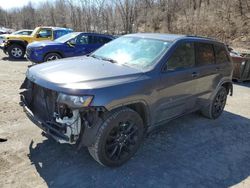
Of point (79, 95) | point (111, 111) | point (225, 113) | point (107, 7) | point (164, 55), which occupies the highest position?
point (107, 7)

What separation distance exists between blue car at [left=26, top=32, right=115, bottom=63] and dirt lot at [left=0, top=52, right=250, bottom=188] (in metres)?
5.26

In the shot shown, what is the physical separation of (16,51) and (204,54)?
1100cm

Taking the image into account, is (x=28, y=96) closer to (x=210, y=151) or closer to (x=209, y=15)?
(x=210, y=151)

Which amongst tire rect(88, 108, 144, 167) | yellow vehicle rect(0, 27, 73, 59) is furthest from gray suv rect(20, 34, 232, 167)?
yellow vehicle rect(0, 27, 73, 59)

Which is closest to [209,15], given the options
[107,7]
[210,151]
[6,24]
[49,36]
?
[107,7]

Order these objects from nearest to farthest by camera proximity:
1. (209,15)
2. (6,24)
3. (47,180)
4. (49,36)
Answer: (47,180)
(49,36)
(209,15)
(6,24)

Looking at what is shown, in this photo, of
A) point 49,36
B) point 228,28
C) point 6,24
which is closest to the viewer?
point 49,36

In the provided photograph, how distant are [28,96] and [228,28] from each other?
1895 cm

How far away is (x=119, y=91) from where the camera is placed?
3.38 m

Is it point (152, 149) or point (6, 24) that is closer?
point (152, 149)

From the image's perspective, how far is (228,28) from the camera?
20.0 metres

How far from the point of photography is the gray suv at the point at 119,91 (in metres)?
3.24

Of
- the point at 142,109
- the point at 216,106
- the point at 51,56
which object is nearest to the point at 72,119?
the point at 142,109

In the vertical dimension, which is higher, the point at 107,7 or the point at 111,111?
the point at 107,7
